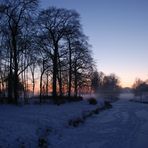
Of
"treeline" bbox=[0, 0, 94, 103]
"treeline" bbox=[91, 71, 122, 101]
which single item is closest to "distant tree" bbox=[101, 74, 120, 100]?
"treeline" bbox=[91, 71, 122, 101]

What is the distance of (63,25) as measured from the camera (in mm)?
46281

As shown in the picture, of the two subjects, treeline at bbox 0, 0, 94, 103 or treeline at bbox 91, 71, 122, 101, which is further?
treeline at bbox 91, 71, 122, 101

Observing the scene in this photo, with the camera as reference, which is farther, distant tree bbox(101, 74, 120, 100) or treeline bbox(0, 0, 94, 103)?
distant tree bbox(101, 74, 120, 100)

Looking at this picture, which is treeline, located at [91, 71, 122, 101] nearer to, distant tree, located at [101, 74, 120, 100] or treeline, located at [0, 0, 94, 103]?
distant tree, located at [101, 74, 120, 100]

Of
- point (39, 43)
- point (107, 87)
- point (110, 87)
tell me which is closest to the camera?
point (39, 43)

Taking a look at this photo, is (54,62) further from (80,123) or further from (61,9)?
(80,123)

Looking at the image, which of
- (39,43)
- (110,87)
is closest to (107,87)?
(110,87)

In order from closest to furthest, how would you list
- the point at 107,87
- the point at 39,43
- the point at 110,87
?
the point at 39,43, the point at 107,87, the point at 110,87

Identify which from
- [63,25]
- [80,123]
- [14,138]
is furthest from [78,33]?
[14,138]

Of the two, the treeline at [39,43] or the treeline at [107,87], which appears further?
the treeline at [107,87]

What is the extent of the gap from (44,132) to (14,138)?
386 cm

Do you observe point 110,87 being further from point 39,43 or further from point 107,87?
point 39,43

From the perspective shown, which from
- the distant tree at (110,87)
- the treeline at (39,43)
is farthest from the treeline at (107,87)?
the treeline at (39,43)

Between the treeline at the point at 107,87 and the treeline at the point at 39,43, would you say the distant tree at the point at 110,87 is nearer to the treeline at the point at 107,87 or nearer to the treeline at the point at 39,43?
the treeline at the point at 107,87
